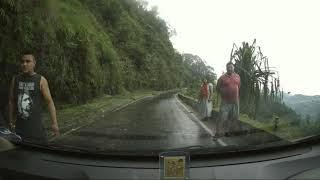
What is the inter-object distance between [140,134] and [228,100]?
796 mm

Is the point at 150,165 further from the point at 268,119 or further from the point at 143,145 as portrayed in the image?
the point at 268,119

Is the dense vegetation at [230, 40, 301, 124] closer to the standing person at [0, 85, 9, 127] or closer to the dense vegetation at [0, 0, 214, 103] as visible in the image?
the dense vegetation at [0, 0, 214, 103]

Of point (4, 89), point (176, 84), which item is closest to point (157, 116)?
point (176, 84)

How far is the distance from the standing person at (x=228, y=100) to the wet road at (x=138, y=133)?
0.42 ft

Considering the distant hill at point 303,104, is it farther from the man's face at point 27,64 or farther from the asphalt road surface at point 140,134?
the man's face at point 27,64

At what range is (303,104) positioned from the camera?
10.0 ft

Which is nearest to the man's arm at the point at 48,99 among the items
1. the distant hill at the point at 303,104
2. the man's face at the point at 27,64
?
the man's face at the point at 27,64

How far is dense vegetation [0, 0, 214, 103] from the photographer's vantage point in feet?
11.6

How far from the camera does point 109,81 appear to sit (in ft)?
14.0

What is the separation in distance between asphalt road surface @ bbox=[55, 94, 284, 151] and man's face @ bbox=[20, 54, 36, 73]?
1.74ft

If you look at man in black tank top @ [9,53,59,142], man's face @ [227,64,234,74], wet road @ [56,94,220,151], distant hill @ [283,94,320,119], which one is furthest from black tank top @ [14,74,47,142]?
distant hill @ [283,94,320,119]

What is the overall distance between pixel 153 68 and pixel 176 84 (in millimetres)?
221

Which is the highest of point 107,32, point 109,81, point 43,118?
point 107,32

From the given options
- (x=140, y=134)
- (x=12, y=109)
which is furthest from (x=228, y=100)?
(x=12, y=109)
